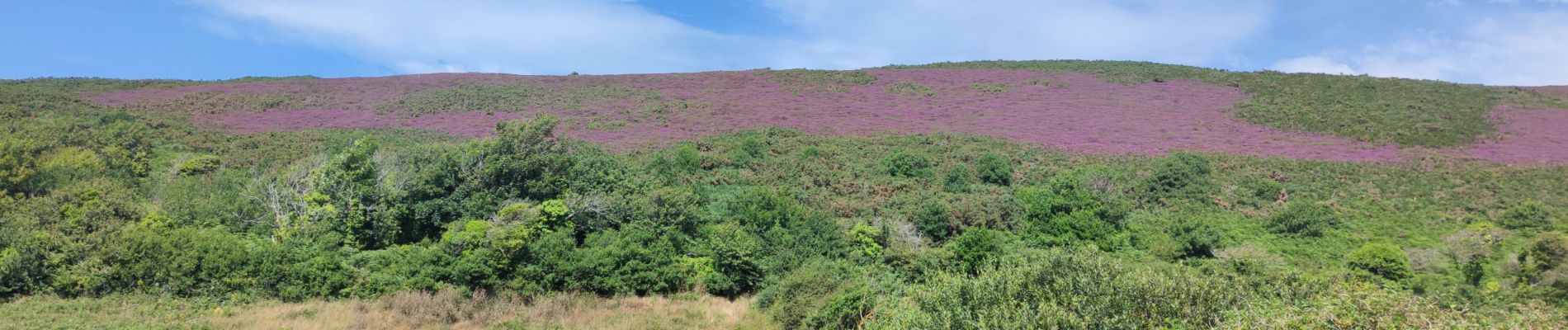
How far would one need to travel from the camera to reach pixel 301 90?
47.6 m

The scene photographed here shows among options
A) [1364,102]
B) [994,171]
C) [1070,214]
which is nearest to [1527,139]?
[1364,102]

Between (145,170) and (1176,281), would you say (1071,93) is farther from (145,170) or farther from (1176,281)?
(145,170)

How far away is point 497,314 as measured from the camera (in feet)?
66.2

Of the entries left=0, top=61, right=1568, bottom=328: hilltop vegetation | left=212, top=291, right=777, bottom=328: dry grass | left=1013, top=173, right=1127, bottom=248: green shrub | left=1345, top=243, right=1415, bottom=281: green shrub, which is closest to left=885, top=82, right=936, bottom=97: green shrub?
left=0, top=61, right=1568, bottom=328: hilltop vegetation

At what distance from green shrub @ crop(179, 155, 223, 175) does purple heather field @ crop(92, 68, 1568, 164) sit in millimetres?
7176

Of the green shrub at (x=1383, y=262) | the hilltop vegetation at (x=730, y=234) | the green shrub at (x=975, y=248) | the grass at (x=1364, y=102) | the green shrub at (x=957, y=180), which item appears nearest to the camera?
the hilltop vegetation at (x=730, y=234)

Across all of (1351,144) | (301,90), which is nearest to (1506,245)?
(1351,144)

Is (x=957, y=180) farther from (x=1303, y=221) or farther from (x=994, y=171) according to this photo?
(x=1303, y=221)

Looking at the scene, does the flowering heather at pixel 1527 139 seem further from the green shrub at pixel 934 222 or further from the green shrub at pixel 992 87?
the green shrub at pixel 934 222

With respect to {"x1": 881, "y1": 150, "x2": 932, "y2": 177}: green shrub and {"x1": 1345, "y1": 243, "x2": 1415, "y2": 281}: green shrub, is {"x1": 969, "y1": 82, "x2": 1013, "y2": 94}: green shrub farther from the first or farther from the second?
{"x1": 1345, "y1": 243, "x2": 1415, "y2": 281}: green shrub

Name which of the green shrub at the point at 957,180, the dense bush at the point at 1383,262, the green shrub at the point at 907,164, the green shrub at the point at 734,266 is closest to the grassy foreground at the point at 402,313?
the green shrub at the point at 734,266

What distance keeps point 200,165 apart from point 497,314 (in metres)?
18.1

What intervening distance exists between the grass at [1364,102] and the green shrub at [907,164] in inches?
833

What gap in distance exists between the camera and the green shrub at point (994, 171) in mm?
33375
